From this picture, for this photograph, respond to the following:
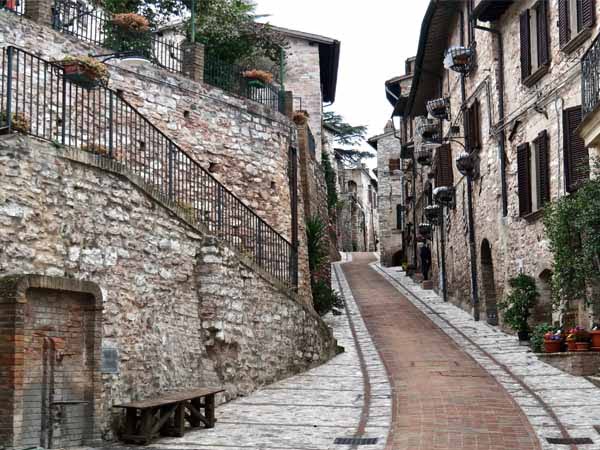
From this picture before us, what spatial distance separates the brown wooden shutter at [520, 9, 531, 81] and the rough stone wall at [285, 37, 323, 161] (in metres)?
18.1

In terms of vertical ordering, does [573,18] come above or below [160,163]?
above

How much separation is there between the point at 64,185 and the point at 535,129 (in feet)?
37.9

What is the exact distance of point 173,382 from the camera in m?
11.7

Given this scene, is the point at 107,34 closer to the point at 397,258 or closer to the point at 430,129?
the point at 430,129

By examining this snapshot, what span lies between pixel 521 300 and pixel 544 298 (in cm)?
48

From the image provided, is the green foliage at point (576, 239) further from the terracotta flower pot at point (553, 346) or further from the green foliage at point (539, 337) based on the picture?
the green foliage at point (539, 337)

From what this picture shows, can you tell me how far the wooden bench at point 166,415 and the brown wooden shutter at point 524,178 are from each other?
32.6 feet

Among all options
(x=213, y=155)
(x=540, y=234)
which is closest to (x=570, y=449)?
(x=540, y=234)

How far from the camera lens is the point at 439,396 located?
13.0 m

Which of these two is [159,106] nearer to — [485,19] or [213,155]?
[213,155]

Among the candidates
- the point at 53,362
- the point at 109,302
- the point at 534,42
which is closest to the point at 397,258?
the point at 534,42

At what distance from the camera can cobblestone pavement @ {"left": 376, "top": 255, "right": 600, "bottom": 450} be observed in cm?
1065

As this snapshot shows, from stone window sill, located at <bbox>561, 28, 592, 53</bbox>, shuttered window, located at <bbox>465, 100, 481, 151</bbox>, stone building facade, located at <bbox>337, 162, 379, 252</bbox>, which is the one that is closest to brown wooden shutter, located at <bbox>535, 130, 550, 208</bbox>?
stone window sill, located at <bbox>561, 28, 592, 53</bbox>

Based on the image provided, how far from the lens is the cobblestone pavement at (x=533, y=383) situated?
10.6m
